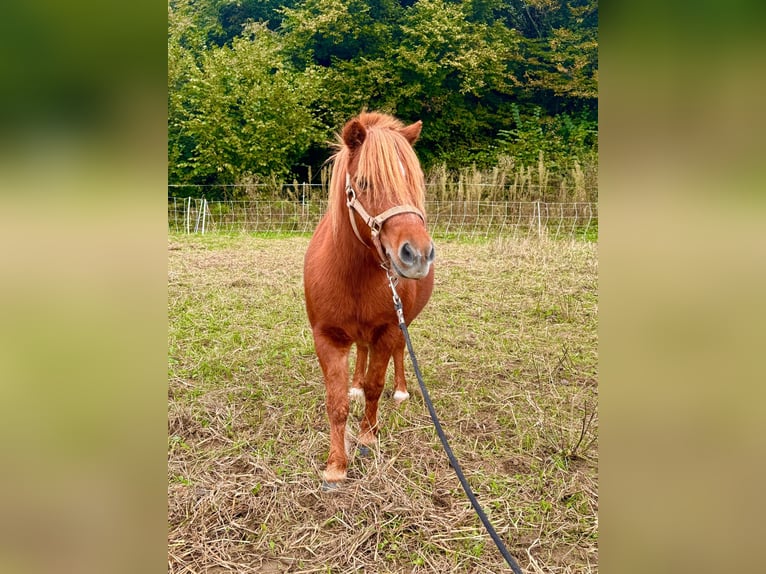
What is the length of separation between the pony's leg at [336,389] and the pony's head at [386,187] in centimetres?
75

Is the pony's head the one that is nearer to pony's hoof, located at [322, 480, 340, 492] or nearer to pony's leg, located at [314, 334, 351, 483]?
pony's leg, located at [314, 334, 351, 483]

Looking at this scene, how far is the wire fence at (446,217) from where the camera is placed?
12992 millimetres

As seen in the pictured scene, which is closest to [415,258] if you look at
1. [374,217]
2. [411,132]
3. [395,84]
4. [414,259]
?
[414,259]

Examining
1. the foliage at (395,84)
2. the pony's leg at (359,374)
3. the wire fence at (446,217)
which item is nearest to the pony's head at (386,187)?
the pony's leg at (359,374)

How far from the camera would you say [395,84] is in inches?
833

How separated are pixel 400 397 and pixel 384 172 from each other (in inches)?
91.6

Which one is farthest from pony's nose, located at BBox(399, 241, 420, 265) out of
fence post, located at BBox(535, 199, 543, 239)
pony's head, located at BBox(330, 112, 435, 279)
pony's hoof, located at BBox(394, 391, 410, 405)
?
fence post, located at BBox(535, 199, 543, 239)

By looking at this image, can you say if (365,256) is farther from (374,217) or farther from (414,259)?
(414,259)

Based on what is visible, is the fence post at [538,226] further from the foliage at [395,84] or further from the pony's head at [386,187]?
the pony's head at [386,187]

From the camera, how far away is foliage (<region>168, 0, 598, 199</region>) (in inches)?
762
